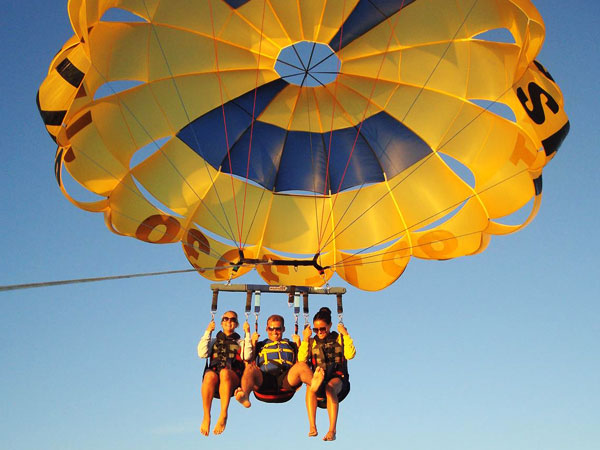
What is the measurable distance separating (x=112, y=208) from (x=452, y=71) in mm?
4499

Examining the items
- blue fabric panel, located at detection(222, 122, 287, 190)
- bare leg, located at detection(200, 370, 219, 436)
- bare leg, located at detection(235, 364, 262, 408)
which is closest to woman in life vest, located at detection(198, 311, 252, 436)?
bare leg, located at detection(200, 370, 219, 436)

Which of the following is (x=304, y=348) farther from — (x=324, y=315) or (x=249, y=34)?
(x=249, y=34)

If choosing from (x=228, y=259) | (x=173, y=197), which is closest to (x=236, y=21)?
(x=173, y=197)

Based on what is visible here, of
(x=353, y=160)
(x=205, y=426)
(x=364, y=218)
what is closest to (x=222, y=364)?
(x=205, y=426)

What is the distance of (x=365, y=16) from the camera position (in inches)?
360

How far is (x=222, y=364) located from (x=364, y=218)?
10.4 ft

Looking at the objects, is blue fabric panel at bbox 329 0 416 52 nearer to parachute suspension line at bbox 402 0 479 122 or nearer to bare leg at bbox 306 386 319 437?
parachute suspension line at bbox 402 0 479 122

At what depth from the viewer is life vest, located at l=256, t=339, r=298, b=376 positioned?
26.9ft

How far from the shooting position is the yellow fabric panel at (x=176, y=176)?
32.1 ft

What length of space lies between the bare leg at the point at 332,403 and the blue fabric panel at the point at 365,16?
4095 mm

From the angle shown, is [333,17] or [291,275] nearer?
[333,17]

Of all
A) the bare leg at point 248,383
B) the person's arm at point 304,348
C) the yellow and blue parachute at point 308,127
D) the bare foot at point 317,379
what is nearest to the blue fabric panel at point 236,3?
the yellow and blue parachute at point 308,127

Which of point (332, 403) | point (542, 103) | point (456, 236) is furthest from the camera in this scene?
point (456, 236)

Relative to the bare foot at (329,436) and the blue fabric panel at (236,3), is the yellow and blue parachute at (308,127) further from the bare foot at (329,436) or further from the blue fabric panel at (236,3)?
the bare foot at (329,436)
